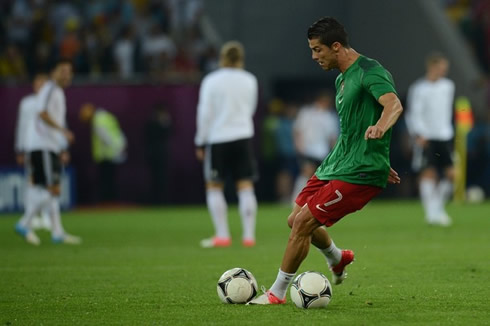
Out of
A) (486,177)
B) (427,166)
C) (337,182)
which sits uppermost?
(337,182)

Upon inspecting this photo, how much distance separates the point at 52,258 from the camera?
529 inches

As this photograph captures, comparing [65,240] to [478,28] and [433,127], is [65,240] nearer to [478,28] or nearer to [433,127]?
[433,127]

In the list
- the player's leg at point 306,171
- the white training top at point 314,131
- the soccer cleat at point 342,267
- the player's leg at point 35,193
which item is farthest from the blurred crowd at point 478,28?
the soccer cleat at point 342,267

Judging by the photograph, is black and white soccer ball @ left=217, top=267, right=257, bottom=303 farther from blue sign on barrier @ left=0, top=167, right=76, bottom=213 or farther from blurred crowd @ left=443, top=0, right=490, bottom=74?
blurred crowd @ left=443, top=0, right=490, bottom=74

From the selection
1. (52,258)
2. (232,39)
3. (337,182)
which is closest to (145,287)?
(337,182)

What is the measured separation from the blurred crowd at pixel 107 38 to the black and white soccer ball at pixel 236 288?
16.4 meters

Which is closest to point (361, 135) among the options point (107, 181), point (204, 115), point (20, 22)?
point (204, 115)

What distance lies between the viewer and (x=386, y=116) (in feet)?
26.9

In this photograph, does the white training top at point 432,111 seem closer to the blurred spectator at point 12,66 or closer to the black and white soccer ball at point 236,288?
the blurred spectator at point 12,66

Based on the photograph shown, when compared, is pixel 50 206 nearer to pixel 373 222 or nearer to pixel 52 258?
pixel 52 258

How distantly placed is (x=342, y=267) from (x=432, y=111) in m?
9.54

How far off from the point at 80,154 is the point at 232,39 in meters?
5.40

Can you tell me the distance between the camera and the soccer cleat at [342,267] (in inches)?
380

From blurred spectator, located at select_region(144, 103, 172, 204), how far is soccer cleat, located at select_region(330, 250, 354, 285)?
15775 mm
